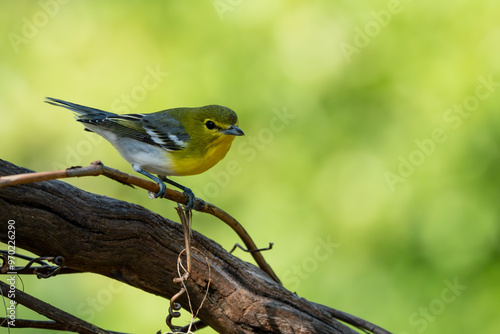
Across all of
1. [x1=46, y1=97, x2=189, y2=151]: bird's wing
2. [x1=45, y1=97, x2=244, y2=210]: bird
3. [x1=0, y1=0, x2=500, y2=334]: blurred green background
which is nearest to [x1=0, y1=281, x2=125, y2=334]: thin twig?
[x1=45, y1=97, x2=244, y2=210]: bird

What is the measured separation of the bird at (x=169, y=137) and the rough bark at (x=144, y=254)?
80 cm

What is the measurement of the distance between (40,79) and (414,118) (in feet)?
10.3

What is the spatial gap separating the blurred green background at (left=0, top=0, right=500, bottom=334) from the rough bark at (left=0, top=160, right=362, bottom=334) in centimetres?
165

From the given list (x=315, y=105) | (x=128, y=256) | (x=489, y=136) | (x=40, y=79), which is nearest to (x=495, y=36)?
(x=489, y=136)

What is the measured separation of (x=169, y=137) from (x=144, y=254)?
45.0 inches

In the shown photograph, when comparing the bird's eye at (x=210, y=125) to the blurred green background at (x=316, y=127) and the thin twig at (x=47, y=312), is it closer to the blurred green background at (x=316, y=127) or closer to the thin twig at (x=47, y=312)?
the blurred green background at (x=316, y=127)

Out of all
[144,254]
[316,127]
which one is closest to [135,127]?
[144,254]

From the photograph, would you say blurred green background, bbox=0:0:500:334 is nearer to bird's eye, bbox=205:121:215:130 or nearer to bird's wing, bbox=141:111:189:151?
bird's wing, bbox=141:111:189:151

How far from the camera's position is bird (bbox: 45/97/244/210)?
9.11 feet

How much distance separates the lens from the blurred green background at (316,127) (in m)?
3.75

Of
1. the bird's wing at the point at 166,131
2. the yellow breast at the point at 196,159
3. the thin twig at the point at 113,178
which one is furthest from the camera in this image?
the bird's wing at the point at 166,131

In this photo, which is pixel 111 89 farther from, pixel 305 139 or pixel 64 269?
pixel 64 269

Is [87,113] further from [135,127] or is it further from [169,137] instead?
[169,137]

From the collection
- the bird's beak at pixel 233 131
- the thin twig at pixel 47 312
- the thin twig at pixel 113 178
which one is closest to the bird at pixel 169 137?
the bird's beak at pixel 233 131
